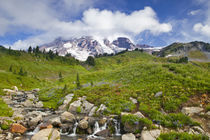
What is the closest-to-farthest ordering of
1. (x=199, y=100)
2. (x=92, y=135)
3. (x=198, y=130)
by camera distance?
(x=198, y=130)
(x=92, y=135)
(x=199, y=100)

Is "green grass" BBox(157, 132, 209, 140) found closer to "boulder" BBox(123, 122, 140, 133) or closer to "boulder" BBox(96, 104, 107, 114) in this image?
"boulder" BBox(123, 122, 140, 133)

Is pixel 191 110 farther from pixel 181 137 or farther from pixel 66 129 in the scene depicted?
pixel 66 129

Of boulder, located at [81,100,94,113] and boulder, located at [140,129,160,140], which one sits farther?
boulder, located at [81,100,94,113]

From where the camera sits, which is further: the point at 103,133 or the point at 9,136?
the point at 103,133

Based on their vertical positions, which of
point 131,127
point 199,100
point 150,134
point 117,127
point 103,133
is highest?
point 199,100

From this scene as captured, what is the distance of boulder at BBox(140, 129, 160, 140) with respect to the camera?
1196 centimetres

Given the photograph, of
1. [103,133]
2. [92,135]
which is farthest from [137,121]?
[92,135]

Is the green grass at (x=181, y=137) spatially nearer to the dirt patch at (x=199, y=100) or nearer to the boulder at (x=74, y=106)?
the dirt patch at (x=199, y=100)

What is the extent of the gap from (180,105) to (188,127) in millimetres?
4652

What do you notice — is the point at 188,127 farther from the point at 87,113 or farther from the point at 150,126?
the point at 87,113

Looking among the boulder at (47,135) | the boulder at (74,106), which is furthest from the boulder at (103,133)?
the boulder at (74,106)

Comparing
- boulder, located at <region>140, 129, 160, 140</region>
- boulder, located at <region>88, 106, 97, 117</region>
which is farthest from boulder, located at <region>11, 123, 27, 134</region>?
boulder, located at <region>140, 129, 160, 140</region>

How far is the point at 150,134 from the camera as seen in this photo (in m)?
12.5

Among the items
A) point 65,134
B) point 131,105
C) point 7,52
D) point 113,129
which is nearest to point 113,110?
point 131,105
